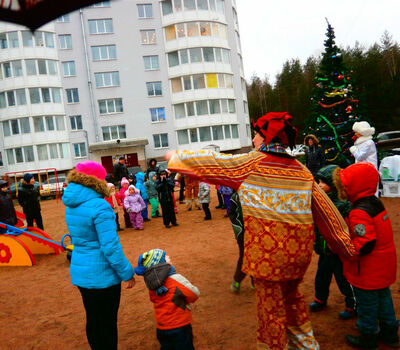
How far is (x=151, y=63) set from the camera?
33406 millimetres

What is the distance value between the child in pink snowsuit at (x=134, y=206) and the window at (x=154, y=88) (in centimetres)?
2534

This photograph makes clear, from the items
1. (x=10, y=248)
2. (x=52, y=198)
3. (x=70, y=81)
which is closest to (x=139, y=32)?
(x=70, y=81)

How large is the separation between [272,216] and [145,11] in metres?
36.2

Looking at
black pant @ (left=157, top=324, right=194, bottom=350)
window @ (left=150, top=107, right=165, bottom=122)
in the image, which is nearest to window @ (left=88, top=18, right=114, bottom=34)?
window @ (left=150, top=107, right=165, bottom=122)

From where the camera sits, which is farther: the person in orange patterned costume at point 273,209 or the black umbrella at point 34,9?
the person in orange patterned costume at point 273,209

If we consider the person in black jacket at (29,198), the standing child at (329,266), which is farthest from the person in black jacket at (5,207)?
the standing child at (329,266)

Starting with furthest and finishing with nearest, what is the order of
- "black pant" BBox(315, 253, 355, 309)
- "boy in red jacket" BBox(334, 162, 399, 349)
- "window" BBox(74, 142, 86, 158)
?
"window" BBox(74, 142, 86, 158) < "black pant" BBox(315, 253, 355, 309) < "boy in red jacket" BBox(334, 162, 399, 349)

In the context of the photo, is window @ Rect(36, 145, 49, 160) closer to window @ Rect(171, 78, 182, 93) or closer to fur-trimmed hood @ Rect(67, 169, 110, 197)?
window @ Rect(171, 78, 182, 93)

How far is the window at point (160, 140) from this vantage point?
33.7 m

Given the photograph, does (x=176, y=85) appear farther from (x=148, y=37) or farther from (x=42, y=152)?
(x=42, y=152)

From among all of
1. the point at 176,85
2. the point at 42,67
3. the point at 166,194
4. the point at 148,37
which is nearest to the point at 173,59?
the point at 176,85

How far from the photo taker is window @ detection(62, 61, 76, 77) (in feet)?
106

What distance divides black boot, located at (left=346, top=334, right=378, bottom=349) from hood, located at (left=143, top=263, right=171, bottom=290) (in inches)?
74.6

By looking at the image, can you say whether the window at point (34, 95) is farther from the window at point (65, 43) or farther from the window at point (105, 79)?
the window at point (105, 79)
